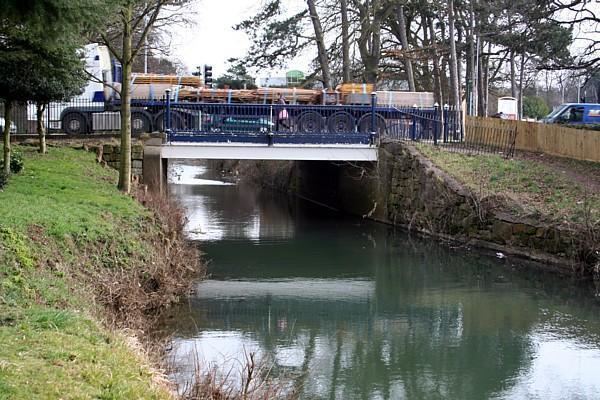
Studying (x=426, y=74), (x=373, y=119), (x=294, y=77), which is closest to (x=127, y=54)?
(x=373, y=119)

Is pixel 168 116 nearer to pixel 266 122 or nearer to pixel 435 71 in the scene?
pixel 266 122

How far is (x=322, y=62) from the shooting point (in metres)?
35.8

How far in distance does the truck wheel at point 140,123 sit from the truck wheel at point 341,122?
18.9 ft

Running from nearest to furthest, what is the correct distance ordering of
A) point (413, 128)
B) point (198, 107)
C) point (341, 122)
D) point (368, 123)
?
point (198, 107) < point (341, 122) < point (368, 123) < point (413, 128)

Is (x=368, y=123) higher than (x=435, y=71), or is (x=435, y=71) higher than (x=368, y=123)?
(x=435, y=71)

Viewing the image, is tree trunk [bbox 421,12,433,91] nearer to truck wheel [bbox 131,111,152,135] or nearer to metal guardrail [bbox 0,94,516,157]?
metal guardrail [bbox 0,94,516,157]

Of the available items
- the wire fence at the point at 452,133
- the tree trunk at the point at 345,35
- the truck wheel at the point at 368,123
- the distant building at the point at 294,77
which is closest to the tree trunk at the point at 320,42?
the tree trunk at the point at 345,35

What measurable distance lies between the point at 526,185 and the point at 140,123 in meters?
12.1

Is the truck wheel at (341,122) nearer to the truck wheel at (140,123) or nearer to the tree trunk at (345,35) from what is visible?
the truck wheel at (140,123)

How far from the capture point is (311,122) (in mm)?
27859

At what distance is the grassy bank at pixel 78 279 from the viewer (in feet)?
24.1

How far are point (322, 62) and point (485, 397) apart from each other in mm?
25774

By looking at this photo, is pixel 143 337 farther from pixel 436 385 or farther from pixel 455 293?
pixel 455 293

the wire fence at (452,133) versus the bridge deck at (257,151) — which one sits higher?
the wire fence at (452,133)
